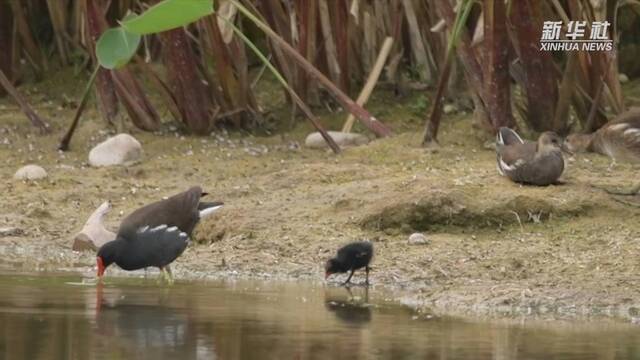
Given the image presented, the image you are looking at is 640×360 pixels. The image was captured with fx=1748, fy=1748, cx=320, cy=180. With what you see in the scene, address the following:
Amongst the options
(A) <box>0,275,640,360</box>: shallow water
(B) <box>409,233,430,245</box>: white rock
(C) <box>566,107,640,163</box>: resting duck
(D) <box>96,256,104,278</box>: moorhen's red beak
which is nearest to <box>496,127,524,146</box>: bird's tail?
(C) <box>566,107,640,163</box>: resting duck

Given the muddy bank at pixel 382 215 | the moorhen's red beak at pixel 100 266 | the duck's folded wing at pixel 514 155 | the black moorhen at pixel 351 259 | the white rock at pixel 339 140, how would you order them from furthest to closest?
the white rock at pixel 339 140 < the duck's folded wing at pixel 514 155 < the moorhen's red beak at pixel 100 266 < the black moorhen at pixel 351 259 < the muddy bank at pixel 382 215

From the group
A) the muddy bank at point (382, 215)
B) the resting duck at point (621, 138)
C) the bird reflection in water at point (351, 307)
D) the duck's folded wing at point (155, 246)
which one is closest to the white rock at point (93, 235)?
the muddy bank at point (382, 215)

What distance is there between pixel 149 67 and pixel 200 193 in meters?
2.90

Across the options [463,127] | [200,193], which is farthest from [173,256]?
[463,127]

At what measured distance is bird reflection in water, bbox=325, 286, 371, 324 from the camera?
29.1 ft

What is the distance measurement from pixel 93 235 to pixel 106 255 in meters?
1.24

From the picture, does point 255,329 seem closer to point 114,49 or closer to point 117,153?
point 114,49

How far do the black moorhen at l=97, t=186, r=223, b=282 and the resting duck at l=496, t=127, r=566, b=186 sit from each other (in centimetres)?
210

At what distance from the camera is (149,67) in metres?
14.2

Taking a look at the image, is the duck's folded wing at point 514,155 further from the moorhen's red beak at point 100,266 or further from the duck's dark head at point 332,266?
the moorhen's red beak at point 100,266

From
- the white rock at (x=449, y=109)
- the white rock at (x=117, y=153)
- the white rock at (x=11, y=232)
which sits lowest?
the white rock at (x=11, y=232)

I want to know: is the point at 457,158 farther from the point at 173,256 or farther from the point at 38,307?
the point at 38,307

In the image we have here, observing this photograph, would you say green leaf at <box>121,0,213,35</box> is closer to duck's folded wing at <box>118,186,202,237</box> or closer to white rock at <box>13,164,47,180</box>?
duck's folded wing at <box>118,186,202,237</box>

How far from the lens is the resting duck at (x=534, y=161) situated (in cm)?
1176
